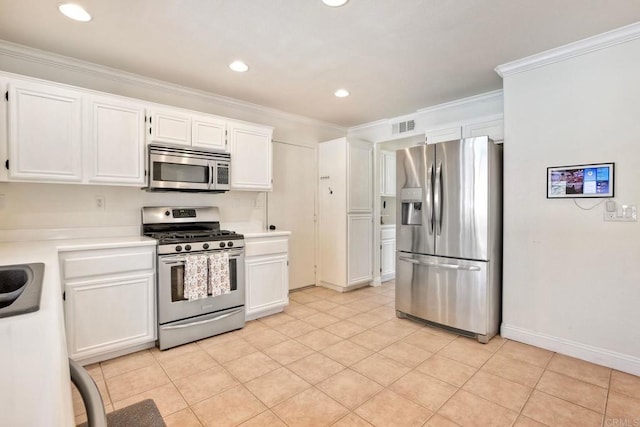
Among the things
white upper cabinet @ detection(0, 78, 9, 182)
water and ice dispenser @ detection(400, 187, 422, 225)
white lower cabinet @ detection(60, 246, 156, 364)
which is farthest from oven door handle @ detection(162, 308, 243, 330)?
water and ice dispenser @ detection(400, 187, 422, 225)

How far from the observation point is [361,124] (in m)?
5.08

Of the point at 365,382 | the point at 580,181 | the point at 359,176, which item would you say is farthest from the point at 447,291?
the point at 359,176

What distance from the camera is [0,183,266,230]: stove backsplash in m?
2.62

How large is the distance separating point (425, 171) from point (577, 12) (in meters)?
1.62

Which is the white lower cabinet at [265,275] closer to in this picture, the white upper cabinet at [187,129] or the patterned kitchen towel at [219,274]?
the patterned kitchen towel at [219,274]

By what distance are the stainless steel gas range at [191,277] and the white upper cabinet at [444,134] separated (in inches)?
105

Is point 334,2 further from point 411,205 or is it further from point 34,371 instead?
point 34,371

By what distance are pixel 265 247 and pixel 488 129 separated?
2.83 meters

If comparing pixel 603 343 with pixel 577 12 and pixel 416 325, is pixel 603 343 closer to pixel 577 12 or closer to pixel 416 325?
pixel 416 325

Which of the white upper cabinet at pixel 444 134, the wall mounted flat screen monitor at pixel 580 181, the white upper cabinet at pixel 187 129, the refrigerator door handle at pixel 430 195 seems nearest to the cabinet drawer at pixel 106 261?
the white upper cabinet at pixel 187 129

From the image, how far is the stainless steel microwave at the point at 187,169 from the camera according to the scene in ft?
9.85

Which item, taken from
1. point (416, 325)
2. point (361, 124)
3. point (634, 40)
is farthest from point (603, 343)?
point (361, 124)

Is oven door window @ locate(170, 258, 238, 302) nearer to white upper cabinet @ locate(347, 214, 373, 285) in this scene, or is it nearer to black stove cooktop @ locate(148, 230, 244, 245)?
black stove cooktop @ locate(148, 230, 244, 245)

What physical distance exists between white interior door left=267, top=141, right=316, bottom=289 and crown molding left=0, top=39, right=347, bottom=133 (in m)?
0.73
